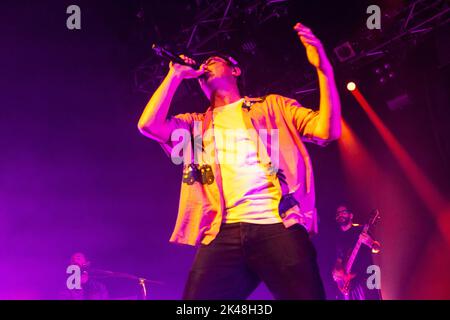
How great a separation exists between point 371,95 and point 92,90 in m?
4.66

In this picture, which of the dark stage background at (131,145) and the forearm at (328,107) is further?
the dark stage background at (131,145)

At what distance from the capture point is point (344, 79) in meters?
7.42

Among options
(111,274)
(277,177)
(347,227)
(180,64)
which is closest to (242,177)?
(277,177)

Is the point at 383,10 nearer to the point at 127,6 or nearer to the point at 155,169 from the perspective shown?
the point at 127,6

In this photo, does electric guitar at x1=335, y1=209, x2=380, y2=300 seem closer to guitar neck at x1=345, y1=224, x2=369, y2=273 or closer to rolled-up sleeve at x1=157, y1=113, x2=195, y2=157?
guitar neck at x1=345, y1=224, x2=369, y2=273

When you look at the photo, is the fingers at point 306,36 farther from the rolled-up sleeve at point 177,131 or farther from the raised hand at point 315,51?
the rolled-up sleeve at point 177,131

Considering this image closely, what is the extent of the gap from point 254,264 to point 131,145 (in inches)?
235

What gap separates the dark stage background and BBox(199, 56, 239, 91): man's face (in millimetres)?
4262

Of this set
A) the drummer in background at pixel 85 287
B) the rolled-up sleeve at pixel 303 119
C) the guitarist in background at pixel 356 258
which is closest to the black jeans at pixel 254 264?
the rolled-up sleeve at pixel 303 119

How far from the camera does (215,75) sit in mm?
2453

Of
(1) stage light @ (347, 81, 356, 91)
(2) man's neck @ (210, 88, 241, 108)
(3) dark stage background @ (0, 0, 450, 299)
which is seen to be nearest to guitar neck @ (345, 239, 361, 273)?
(3) dark stage background @ (0, 0, 450, 299)

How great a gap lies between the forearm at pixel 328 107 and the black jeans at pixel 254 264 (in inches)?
17.4

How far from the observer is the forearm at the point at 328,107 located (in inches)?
77.0

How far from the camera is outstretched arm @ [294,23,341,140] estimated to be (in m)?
1.96
